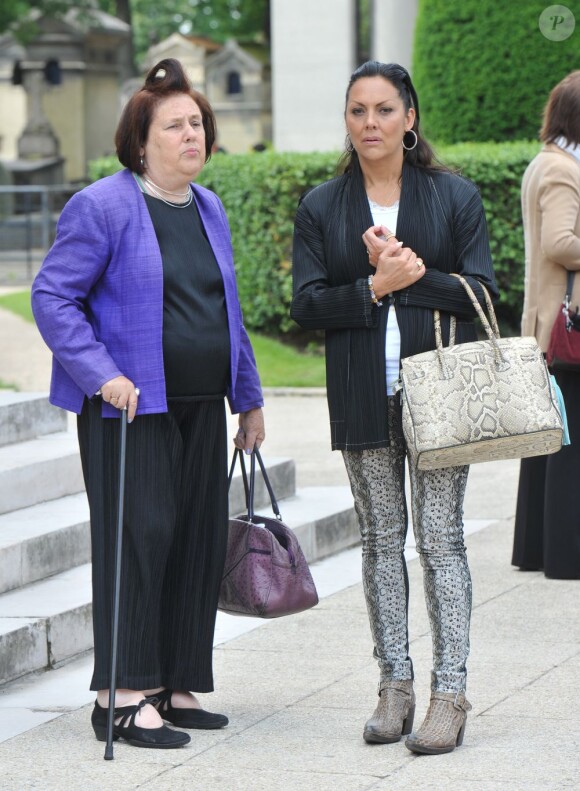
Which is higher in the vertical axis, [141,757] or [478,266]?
[478,266]

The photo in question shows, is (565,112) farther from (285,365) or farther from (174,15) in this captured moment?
(174,15)

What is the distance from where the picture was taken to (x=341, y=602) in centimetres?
646

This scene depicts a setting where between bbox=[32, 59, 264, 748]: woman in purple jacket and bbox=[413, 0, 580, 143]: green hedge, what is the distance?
1120cm

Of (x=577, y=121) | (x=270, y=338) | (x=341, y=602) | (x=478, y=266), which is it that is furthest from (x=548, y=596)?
(x=270, y=338)

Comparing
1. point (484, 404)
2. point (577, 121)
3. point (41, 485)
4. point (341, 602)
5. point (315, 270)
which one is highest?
point (577, 121)

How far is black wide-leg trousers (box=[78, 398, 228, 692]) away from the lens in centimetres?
450

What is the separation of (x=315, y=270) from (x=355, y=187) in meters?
0.27

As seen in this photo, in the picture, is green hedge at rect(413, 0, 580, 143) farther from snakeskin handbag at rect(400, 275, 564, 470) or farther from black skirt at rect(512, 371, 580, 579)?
snakeskin handbag at rect(400, 275, 564, 470)

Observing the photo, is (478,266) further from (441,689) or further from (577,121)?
(577,121)

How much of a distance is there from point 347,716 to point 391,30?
53.1ft

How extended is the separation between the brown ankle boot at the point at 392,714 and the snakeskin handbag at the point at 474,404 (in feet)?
2.26

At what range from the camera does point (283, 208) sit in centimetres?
1499

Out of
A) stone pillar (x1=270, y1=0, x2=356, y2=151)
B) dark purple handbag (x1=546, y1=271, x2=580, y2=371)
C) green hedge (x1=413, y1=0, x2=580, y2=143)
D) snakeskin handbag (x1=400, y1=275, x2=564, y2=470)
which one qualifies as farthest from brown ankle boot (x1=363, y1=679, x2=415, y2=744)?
stone pillar (x1=270, y1=0, x2=356, y2=151)

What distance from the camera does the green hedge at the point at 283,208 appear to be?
14184mm
